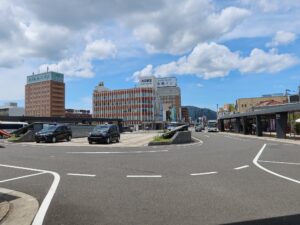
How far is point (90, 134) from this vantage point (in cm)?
3419

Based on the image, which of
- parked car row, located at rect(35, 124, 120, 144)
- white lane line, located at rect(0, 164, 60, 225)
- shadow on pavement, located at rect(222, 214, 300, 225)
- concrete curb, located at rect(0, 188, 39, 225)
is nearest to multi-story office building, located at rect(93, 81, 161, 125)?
parked car row, located at rect(35, 124, 120, 144)

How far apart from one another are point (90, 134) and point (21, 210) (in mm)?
26746

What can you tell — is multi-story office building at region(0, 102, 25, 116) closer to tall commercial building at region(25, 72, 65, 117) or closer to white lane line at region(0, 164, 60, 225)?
tall commercial building at region(25, 72, 65, 117)

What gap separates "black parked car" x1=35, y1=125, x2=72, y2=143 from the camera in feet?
118

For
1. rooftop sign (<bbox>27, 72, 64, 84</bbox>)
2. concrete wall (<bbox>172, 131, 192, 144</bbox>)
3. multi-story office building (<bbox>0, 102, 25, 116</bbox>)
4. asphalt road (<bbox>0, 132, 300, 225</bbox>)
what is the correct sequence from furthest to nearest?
1. rooftop sign (<bbox>27, 72, 64, 84</bbox>)
2. multi-story office building (<bbox>0, 102, 25, 116</bbox>)
3. concrete wall (<bbox>172, 131, 192, 144</bbox>)
4. asphalt road (<bbox>0, 132, 300, 225</bbox>)

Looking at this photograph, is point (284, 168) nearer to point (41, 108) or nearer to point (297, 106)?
point (297, 106)

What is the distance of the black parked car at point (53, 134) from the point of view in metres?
36.1

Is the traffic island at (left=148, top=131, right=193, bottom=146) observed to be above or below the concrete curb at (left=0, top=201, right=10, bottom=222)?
above

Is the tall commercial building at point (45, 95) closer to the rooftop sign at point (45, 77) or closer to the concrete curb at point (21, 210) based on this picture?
the rooftop sign at point (45, 77)

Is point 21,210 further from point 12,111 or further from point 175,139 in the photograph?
point 12,111

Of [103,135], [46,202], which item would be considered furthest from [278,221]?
[103,135]

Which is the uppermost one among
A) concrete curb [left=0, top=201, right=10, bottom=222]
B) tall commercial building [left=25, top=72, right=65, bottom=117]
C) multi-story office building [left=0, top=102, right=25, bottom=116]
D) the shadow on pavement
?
tall commercial building [left=25, top=72, right=65, bottom=117]

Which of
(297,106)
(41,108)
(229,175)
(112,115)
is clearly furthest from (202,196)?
(112,115)

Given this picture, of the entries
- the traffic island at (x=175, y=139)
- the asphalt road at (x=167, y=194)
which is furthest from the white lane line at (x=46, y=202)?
the traffic island at (x=175, y=139)
